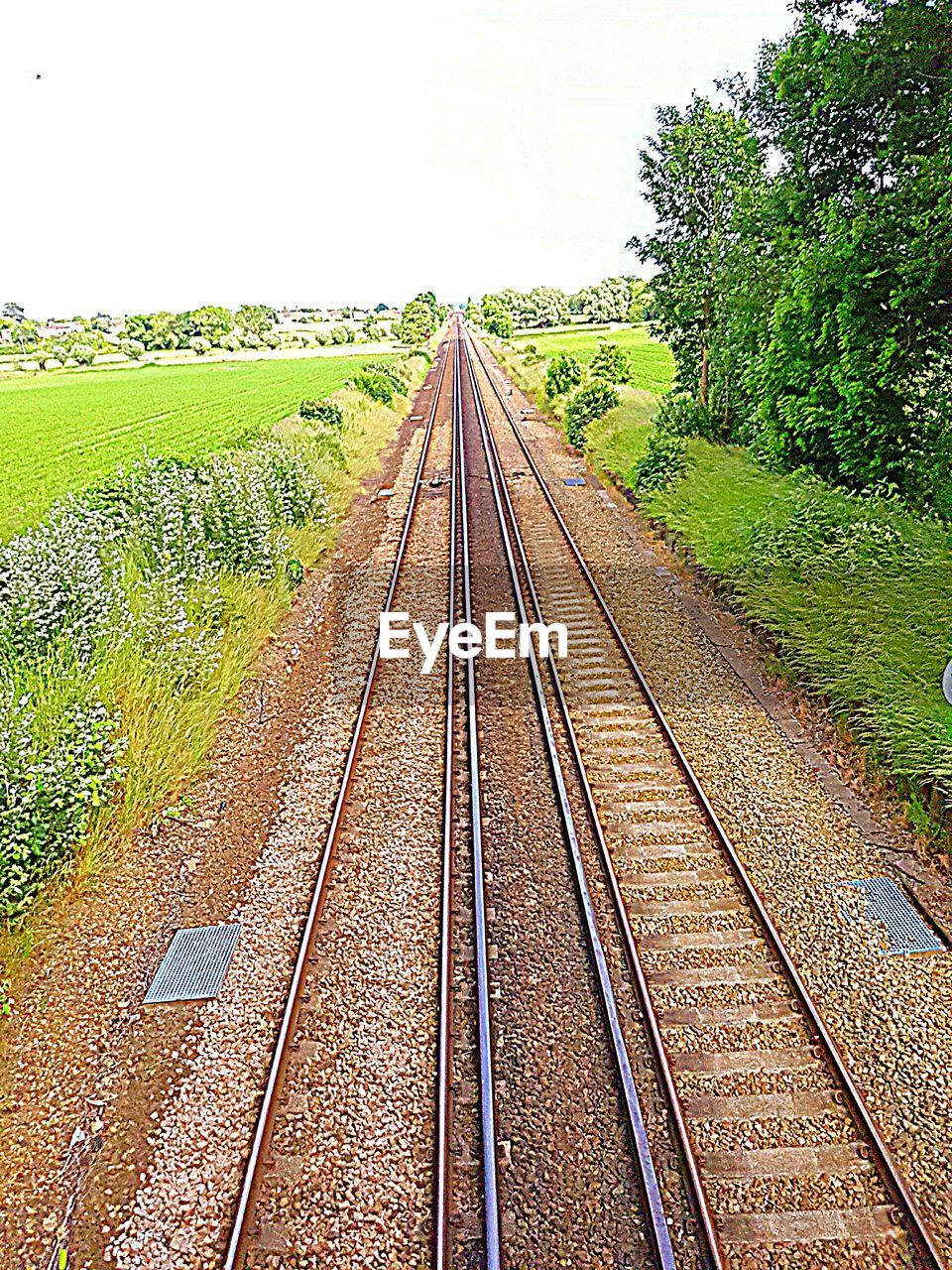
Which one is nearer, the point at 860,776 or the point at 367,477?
the point at 860,776

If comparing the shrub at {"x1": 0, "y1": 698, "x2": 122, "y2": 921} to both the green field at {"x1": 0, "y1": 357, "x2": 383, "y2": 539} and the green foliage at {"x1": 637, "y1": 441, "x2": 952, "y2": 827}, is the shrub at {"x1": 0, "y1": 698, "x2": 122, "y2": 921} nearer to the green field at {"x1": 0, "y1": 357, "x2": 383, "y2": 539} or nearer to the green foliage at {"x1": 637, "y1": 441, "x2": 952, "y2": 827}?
the green foliage at {"x1": 637, "y1": 441, "x2": 952, "y2": 827}

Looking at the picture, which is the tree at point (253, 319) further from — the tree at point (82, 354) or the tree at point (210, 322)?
the tree at point (82, 354)

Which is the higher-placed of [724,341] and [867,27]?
[867,27]

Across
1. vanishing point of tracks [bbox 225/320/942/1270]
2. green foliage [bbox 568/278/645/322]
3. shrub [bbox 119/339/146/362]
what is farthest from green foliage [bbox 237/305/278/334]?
vanishing point of tracks [bbox 225/320/942/1270]

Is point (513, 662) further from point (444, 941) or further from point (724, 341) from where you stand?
point (724, 341)

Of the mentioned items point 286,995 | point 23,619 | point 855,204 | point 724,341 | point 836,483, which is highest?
point 855,204

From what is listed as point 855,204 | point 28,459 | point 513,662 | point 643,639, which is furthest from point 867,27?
point 28,459
